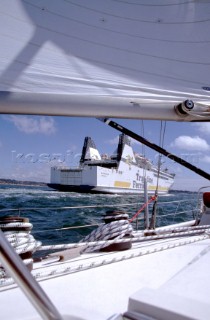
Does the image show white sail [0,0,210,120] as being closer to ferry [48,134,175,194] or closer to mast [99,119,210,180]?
mast [99,119,210,180]

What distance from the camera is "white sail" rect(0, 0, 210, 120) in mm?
1694

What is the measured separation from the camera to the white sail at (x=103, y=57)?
169 cm

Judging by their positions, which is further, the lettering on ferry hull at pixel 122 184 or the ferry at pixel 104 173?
the lettering on ferry hull at pixel 122 184

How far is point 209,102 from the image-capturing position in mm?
2066

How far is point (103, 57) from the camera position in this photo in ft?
6.73

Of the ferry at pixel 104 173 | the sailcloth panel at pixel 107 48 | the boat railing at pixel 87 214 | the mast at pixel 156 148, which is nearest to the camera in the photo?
the sailcloth panel at pixel 107 48

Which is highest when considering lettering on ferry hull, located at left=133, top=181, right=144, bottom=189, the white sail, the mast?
the white sail

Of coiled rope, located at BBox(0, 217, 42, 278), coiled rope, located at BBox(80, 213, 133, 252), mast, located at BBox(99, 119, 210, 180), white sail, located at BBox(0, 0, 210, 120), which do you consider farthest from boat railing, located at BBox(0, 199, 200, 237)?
white sail, located at BBox(0, 0, 210, 120)

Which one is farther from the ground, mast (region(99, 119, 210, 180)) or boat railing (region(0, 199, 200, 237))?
mast (region(99, 119, 210, 180))

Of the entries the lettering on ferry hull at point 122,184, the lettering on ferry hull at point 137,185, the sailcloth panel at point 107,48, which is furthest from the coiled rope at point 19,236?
the lettering on ferry hull at point 137,185

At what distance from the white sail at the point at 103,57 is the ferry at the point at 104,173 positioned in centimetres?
2881

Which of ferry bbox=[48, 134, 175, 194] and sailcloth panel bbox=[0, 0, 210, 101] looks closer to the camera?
sailcloth panel bbox=[0, 0, 210, 101]

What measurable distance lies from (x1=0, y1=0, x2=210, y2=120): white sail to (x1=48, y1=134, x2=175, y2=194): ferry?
28.8 m

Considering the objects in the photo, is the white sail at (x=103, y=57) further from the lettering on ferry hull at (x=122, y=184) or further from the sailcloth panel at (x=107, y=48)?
the lettering on ferry hull at (x=122, y=184)
